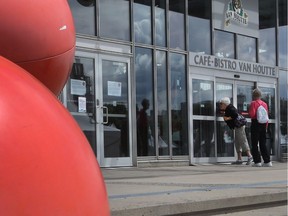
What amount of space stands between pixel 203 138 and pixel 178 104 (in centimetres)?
111

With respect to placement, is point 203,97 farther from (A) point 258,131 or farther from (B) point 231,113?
(A) point 258,131

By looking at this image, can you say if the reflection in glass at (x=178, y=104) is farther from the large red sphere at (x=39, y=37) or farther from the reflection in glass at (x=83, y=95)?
the large red sphere at (x=39, y=37)

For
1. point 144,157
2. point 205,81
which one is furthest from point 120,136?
point 205,81

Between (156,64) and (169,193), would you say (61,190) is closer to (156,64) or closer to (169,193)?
(169,193)

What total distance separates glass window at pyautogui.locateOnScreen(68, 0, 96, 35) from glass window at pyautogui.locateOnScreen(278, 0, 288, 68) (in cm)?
618

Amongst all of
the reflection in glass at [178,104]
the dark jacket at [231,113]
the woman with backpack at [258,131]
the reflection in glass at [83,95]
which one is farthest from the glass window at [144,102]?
the woman with backpack at [258,131]

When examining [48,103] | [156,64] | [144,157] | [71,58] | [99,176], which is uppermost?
[156,64]

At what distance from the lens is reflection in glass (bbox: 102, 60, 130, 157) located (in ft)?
29.4

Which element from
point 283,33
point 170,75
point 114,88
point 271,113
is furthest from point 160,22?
point 283,33

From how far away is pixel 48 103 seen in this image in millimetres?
1862

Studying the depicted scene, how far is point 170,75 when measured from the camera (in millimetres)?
10117

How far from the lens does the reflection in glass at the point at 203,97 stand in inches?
421

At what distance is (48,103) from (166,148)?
8.21 m

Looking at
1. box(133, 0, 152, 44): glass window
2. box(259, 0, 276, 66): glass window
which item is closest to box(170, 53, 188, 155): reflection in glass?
box(133, 0, 152, 44): glass window
